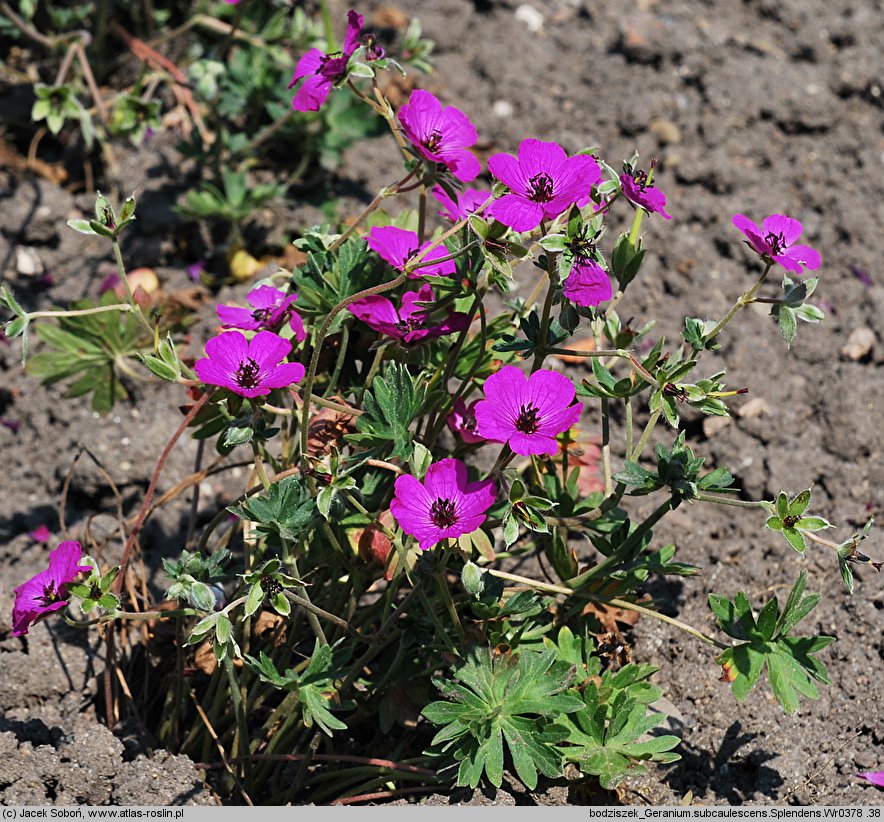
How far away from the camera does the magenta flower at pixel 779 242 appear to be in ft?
4.82

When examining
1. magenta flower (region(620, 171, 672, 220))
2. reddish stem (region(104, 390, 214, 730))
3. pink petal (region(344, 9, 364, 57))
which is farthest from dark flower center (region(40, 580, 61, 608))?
magenta flower (region(620, 171, 672, 220))

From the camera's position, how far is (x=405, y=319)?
1.54 m

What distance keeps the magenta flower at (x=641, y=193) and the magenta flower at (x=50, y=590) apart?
0.93 m

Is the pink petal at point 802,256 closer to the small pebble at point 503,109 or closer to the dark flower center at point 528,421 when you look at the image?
the dark flower center at point 528,421

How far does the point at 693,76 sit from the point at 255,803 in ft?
7.30

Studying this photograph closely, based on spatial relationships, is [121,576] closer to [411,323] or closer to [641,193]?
[411,323]

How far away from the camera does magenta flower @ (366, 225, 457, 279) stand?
1512 mm

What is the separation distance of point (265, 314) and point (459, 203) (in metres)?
0.35

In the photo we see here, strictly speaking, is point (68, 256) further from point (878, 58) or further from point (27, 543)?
point (878, 58)

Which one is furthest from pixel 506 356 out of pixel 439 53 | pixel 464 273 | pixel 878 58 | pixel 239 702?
pixel 878 58

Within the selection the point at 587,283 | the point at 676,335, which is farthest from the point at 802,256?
the point at 676,335

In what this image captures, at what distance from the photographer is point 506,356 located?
5.76 ft

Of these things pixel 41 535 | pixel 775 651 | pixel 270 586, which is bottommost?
pixel 41 535

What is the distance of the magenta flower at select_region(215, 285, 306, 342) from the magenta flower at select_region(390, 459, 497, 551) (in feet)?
1.16
